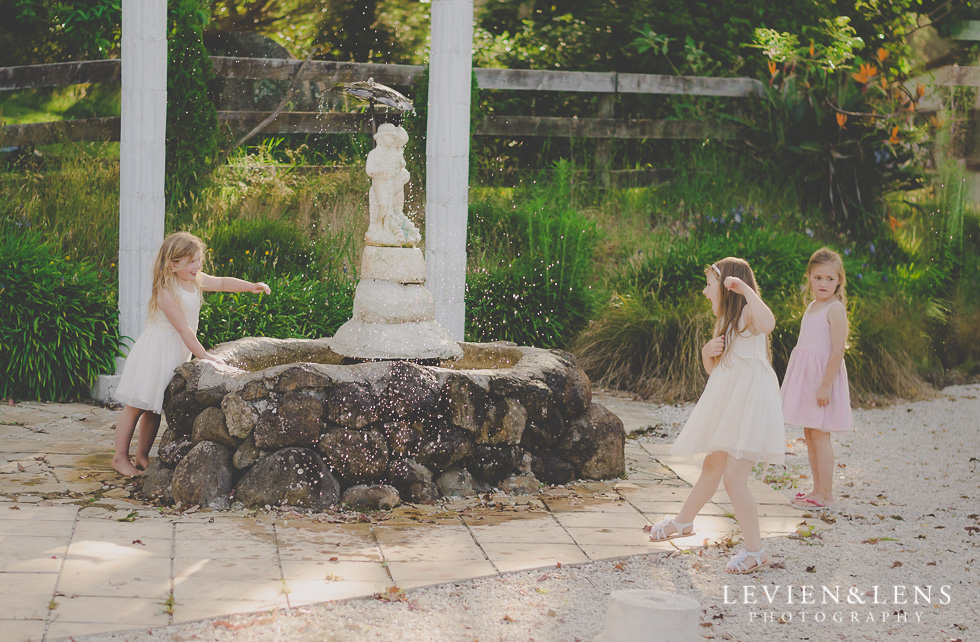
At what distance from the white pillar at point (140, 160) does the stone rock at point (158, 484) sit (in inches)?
94.1

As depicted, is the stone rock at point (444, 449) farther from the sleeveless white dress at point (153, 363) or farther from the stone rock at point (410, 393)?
the sleeveless white dress at point (153, 363)

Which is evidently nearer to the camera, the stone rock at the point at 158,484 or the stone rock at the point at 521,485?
the stone rock at the point at 158,484

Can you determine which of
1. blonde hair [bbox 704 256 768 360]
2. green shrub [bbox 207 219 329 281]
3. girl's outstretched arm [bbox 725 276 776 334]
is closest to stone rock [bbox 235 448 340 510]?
blonde hair [bbox 704 256 768 360]

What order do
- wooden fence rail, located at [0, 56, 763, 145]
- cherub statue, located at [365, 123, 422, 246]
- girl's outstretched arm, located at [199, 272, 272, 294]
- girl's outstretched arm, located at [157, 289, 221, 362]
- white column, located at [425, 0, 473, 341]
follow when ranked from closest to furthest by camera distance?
girl's outstretched arm, located at [157, 289, 221, 362]
cherub statue, located at [365, 123, 422, 246]
girl's outstretched arm, located at [199, 272, 272, 294]
white column, located at [425, 0, 473, 341]
wooden fence rail, located at [0, 56, 763, 145]

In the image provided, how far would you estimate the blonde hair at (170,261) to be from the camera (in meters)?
5.25

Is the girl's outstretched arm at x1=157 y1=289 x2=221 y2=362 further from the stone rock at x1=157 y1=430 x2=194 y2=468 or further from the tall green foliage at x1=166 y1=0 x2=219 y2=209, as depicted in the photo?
the tall green foliage at x1=166 y1=0 x2=219 y2=209

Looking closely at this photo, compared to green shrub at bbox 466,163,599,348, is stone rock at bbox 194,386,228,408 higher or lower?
lower

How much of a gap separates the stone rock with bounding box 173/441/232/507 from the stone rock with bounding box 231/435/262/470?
6 centimetres

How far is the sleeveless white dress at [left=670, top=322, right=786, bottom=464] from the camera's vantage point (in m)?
4.22

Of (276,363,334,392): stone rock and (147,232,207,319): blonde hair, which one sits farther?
(147,232,207,319): blonde hair

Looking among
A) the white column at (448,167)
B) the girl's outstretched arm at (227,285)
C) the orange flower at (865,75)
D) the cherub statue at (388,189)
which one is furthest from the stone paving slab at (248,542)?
the orange flower at (865,75)

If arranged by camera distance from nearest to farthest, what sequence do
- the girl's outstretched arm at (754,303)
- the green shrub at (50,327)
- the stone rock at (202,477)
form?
the girl's outstretched arm at (754,303) < the stone rock at (202,477) < the green shrub at (50,327)

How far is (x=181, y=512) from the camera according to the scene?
4582 mm

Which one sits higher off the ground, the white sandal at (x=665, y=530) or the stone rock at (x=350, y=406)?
the stone rock at (x=350, y=406)
